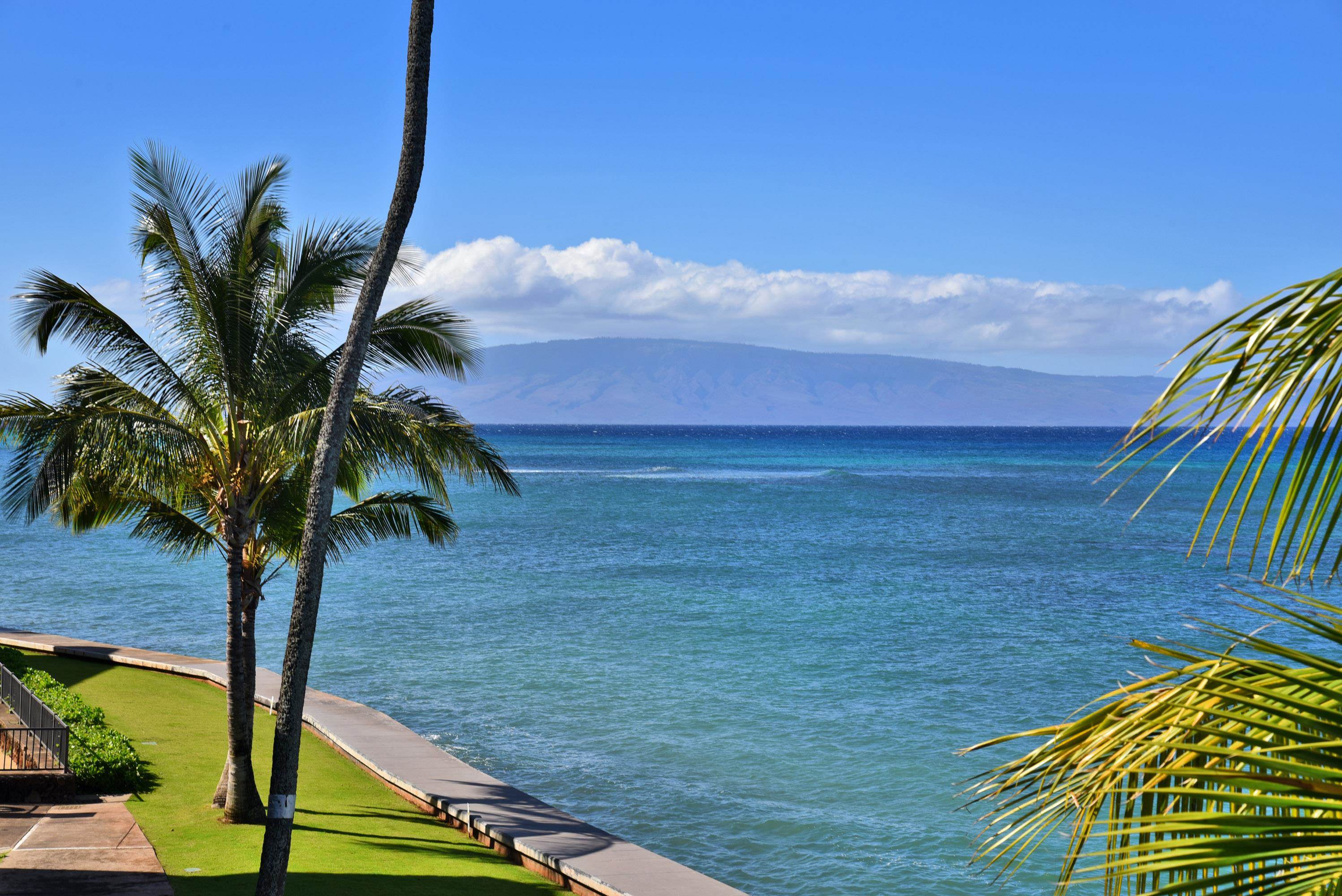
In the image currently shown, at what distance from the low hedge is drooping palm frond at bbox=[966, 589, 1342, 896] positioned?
13502 mm

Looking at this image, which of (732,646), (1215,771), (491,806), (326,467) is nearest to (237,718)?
(491,806)

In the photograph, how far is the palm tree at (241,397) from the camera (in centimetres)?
1236

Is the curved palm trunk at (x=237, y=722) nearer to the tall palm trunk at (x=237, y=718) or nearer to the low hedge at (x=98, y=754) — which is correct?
the tall palm trunk at (x=237, y=718)

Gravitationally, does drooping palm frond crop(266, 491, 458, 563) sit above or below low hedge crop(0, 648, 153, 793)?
above

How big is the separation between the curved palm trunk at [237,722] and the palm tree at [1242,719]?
459 inches

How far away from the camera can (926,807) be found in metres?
16.7

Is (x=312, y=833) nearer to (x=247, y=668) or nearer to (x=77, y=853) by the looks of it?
(x=247, y=668)

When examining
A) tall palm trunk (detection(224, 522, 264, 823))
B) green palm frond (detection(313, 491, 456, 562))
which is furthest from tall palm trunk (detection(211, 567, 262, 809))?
green palm frond (detection(313, 491, 456, 562))

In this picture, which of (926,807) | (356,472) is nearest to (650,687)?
(926,807)

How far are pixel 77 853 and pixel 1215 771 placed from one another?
39.0ft

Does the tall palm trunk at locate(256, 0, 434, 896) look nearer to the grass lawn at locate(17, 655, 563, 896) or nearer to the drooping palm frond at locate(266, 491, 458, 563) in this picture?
the grass lawn at locate(17, 655, 563, 896)

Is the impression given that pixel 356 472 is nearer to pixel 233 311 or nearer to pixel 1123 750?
pixel 233 311

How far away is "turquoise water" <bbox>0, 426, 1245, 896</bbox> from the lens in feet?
53.7

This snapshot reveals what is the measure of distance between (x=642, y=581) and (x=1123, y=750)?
37.5 m
